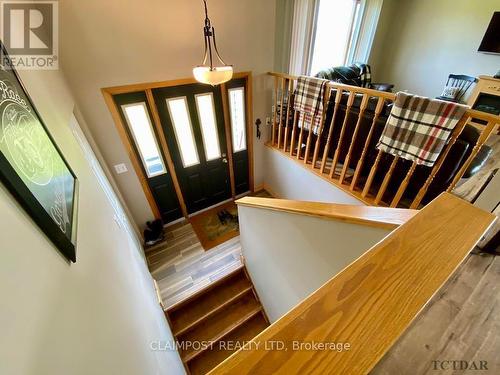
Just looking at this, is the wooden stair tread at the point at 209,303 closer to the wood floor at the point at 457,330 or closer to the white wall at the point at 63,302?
the white wall at the point at 63,302

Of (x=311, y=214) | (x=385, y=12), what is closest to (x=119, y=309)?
(x=311, y=214)

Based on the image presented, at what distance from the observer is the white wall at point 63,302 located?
0.46m

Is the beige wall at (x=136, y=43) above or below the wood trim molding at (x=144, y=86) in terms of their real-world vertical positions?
above

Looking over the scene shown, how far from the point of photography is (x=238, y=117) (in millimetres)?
3100

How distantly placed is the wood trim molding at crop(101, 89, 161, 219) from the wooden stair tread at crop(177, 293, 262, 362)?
1569 mm

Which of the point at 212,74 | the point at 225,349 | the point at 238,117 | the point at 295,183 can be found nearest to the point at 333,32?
the point at 238,117

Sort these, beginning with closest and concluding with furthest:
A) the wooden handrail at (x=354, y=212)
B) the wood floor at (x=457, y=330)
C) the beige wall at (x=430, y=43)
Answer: the wood floor at (x=457, y=330) → the wooden handrail at (x=354, y=212) → the beige wall at (x=430, y=43)

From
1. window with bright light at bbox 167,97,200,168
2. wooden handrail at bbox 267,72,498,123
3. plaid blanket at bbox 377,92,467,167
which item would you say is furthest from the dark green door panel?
plaid blanket at bbox 377,92,467,167

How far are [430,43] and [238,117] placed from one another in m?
4.16

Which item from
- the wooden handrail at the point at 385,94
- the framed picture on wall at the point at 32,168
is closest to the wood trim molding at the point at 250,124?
the wooden handrail at the point at 385,94

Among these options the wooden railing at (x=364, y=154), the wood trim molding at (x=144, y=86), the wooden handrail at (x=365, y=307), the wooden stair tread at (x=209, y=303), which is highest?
the wood trim molding at (x=144, y=86)

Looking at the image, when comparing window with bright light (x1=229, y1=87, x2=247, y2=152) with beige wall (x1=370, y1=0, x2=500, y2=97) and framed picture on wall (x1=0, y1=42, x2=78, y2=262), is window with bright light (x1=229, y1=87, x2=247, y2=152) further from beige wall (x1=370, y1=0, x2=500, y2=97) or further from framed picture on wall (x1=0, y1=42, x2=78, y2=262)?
beige wall (x1=370, y1=0, x2=500, y2=97)

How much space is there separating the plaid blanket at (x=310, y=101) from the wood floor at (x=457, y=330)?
198 centimetres

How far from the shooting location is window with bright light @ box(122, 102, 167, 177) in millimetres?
2424
